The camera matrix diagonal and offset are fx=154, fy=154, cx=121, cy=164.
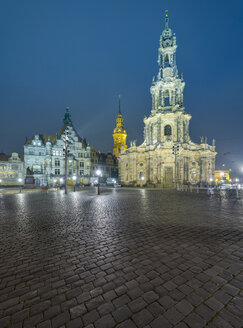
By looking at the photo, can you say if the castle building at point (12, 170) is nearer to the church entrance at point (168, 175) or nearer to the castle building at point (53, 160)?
the castle building at point (53, 160)

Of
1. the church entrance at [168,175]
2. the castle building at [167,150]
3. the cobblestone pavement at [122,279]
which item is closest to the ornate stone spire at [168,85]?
the castle building at [167,150]

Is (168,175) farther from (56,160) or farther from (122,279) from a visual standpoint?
(122,279)

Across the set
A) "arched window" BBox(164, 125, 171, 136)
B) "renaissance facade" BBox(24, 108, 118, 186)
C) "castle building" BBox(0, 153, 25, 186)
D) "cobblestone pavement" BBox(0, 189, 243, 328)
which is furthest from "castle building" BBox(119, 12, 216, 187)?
"cobblestone pavement" BBox(0, 189, 243, 328)

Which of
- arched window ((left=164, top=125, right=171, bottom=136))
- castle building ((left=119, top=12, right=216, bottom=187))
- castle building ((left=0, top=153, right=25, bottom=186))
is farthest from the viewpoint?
castle building ((left=0, top=153, right=25, bottom=186))

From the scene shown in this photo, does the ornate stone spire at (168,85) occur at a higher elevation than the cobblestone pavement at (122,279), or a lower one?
higher

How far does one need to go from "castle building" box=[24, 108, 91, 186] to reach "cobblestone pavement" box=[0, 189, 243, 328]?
44.8 meters

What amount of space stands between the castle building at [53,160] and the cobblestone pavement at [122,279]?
147 feet

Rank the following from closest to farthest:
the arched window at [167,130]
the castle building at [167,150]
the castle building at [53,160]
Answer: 1. the castle building at [167,150]
2. the arched window at [167,130]
3. the castle building at [53,160]

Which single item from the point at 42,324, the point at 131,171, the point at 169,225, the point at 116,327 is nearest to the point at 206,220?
the point at 169,225

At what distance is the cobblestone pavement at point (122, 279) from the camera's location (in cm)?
225

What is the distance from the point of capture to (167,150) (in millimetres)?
41156

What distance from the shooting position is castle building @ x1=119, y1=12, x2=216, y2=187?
41.0 metres

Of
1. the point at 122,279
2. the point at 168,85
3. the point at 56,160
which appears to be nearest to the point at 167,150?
the point at 168,85

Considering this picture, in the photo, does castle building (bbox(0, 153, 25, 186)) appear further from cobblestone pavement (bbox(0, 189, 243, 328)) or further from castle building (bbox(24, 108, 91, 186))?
cobblestone pavement (bbox(0, 189, 243, 328))
